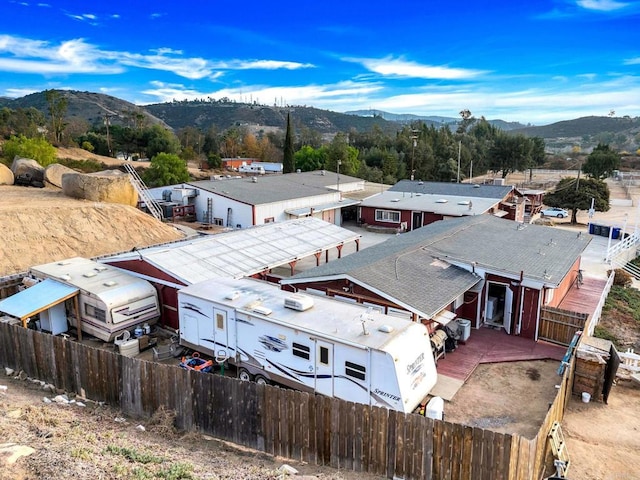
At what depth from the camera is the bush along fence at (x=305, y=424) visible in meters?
8.70

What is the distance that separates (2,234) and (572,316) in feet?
90.1

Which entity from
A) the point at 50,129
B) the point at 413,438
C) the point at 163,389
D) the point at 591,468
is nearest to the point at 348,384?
the point at 413,438

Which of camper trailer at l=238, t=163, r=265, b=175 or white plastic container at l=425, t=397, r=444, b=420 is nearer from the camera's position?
white plastic container at l=425, t=397, r=444, b=420

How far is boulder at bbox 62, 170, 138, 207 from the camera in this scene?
31.8 metres

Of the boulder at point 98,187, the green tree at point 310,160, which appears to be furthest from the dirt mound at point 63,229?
the green tree at point 310,160

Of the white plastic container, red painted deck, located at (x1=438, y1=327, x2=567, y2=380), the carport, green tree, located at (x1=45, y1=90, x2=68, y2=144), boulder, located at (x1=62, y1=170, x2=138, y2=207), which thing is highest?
green tree, located at (x1=45, y1=90, x2=68, y2=144)

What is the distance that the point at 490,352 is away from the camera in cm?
1723

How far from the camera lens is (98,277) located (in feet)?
61.5

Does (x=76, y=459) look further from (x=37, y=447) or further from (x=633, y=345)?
(x=633, y=345)

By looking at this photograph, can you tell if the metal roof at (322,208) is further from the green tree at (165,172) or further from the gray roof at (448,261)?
the green tree at (165,172)

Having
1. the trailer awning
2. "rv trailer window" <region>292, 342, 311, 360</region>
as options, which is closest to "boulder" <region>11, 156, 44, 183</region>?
the trailer awning

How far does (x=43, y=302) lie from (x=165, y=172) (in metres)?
32.6

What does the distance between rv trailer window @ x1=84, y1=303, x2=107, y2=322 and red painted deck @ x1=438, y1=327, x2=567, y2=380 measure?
11.8 meters

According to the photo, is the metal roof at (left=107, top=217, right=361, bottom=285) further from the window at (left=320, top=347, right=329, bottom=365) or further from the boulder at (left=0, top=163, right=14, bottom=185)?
the boulder at (left=0, top=163, right=14, bottom=185)
